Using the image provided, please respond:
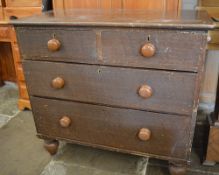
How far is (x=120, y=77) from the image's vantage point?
113 cm

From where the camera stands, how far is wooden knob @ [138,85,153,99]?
109 cm

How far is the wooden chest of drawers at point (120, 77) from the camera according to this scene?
1.00 meters

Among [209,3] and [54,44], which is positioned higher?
[209,3]

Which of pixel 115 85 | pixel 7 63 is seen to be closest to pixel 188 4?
pixel 115 85

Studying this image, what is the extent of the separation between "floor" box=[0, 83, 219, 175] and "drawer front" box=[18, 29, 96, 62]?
68 cm

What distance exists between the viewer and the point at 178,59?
3.31 ft

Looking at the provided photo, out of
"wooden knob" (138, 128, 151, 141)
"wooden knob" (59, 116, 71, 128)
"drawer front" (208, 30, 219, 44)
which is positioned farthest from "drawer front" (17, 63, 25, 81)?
"drawer front" (208, 30, 219, 44)

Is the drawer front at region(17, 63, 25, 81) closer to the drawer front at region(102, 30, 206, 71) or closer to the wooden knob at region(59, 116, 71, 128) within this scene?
the wooden knob at region(59, 116, 71, 128)

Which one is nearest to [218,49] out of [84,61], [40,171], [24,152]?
[84,61]

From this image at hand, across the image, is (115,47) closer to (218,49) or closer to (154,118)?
(154,118)

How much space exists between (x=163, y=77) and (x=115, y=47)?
9.9 inches

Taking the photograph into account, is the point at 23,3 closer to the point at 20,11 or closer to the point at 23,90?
the point at 20,11

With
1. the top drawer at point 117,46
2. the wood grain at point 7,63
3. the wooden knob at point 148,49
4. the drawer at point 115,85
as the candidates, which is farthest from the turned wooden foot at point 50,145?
the wood grain at point 7,63

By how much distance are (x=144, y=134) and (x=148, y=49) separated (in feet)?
1.41
